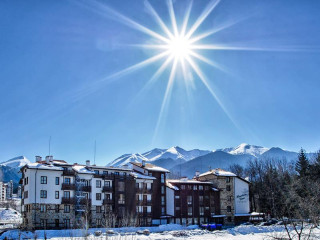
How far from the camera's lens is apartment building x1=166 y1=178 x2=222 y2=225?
8788cm

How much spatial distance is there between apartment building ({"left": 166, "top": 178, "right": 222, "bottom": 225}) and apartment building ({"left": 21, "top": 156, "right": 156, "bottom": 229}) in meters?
7.06

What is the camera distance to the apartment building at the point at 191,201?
87875 millimetres

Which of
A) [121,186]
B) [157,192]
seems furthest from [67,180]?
[157,192]

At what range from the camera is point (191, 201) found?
297 feet

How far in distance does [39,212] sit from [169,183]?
115 feet

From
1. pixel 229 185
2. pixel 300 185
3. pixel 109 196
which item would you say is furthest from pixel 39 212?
pixel 300 185

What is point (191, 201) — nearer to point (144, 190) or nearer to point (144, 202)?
point (144, 202)

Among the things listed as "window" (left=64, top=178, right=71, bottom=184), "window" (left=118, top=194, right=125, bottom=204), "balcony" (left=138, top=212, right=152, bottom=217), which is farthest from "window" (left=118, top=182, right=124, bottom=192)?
"window" (left=64, top=178, right=71, bottom=184)

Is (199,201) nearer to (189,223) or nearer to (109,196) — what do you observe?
(189,223)

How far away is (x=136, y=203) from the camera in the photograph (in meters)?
81.1

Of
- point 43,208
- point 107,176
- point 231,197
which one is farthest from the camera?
point 231,197

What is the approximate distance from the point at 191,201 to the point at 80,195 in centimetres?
3053

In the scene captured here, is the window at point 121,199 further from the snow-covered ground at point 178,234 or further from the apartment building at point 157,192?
the snow-covered ground at point 178,234

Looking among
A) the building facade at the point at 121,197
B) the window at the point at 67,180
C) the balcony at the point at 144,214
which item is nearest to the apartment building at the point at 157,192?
the building facade at the point at 121,197
